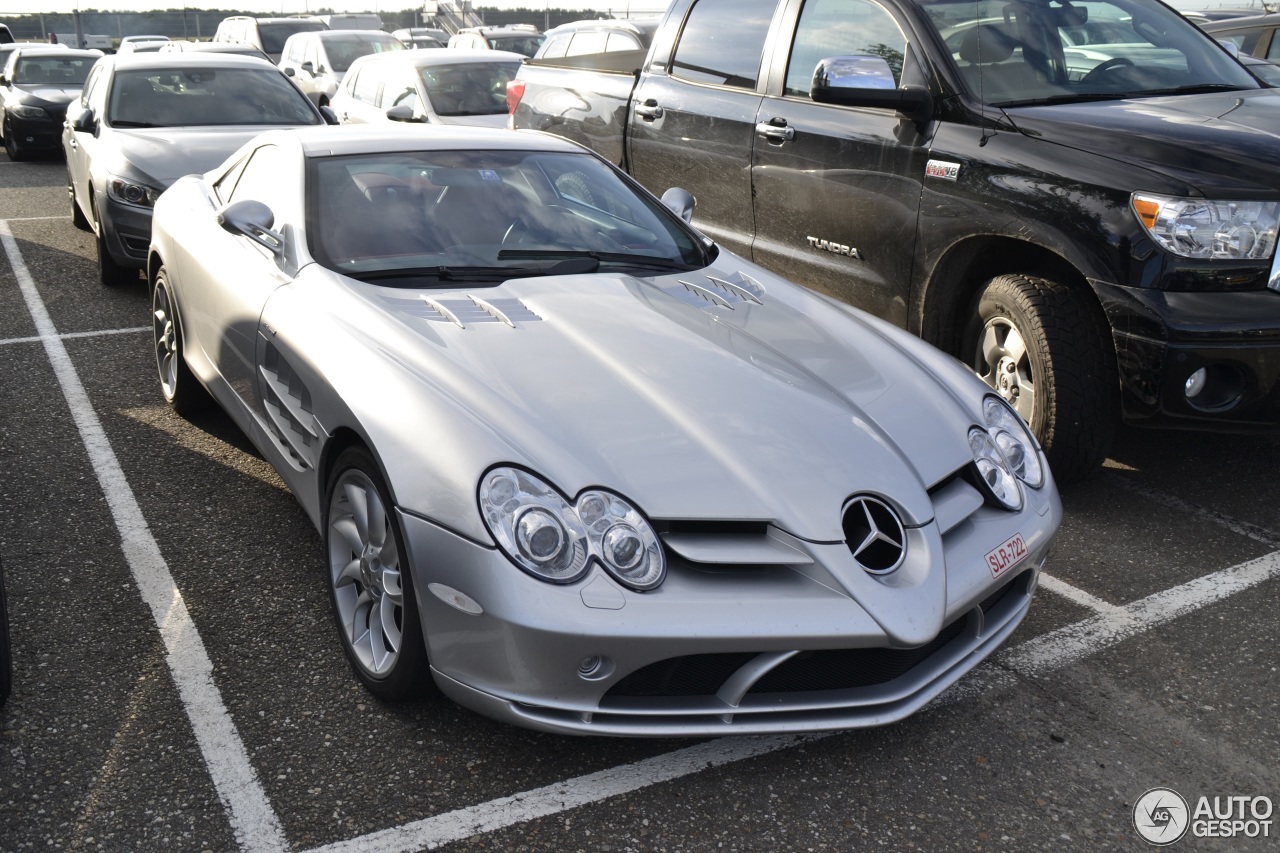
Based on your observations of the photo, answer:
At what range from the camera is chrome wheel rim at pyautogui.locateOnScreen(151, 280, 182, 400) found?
5.08m

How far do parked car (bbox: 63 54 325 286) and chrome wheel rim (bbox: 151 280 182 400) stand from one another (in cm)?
221

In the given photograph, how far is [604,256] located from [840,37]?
206 centimetres

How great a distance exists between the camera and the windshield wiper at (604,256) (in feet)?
12.8

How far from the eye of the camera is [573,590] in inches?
99.0

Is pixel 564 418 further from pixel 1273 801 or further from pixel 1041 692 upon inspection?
pixel 1273 801

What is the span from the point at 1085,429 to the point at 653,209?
1788 millimetres

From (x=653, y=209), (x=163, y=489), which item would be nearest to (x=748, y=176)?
(x=653, y=209)

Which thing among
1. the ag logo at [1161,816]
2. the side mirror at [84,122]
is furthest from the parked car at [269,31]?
the ag logo at [1161,816]

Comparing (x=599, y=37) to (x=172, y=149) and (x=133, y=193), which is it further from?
(x=133, y=193)

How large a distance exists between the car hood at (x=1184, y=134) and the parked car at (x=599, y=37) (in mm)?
6991

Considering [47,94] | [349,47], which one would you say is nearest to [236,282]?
[47,94]

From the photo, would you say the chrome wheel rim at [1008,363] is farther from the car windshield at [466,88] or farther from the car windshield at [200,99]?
the car windshield at [466,88]

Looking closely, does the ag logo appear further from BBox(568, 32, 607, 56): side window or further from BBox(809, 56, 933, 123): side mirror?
BBox(568, 32, 607, 56): side window

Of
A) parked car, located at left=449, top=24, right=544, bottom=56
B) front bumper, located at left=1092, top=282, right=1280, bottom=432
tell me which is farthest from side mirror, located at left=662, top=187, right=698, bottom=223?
parked car, located at left=449, top=24, right=544, bottom=56
